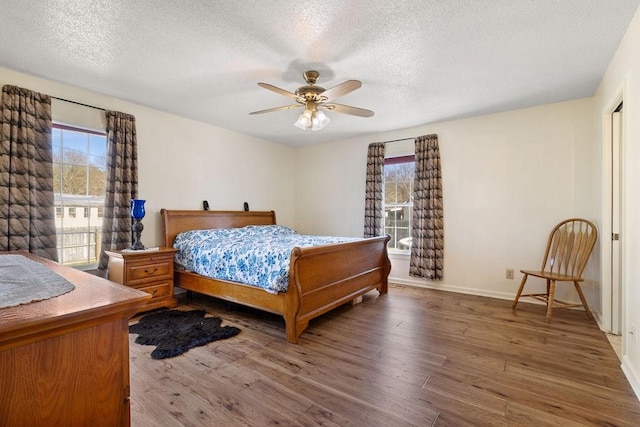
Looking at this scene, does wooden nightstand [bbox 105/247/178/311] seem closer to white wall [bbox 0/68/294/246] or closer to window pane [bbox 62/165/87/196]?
white wall [bbox 0/68/294/246]

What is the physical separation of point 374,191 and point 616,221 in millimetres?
2750

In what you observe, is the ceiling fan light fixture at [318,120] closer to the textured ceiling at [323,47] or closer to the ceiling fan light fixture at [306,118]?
the ceiling fan light fixture at [306,118]

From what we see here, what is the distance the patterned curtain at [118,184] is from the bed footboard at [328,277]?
2182 millimetres

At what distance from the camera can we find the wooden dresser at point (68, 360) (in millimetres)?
735

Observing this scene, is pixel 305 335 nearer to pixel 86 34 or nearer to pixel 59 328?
pixel 59 328

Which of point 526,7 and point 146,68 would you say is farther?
point 146,68

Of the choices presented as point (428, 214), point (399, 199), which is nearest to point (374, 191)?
point (399, 199)

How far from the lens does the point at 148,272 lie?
10.8 feet

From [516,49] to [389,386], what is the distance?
2.68m

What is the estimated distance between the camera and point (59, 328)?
0.80 metres

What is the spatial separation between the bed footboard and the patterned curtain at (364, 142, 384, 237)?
27.0 inches

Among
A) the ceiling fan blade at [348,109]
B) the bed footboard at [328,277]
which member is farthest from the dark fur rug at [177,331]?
the ceiling fan blade at [348,109]

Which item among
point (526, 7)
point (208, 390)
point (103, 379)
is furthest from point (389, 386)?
point (526, 7)

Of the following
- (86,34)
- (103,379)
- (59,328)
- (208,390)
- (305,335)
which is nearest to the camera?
(59,328)
